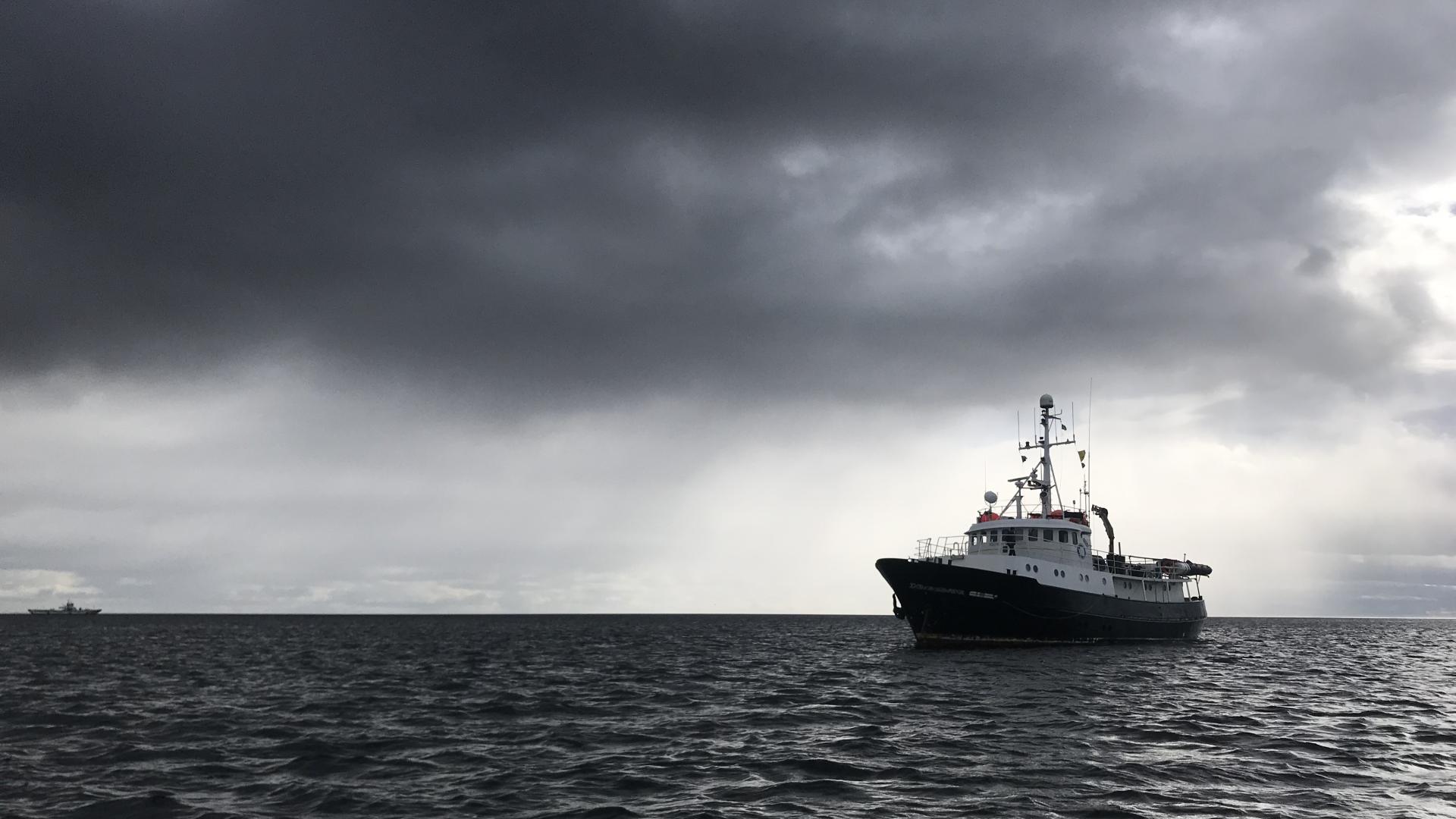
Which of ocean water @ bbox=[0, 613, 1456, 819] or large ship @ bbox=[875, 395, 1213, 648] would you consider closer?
ocean water @ bbox=[0, 613, 1456, 819]

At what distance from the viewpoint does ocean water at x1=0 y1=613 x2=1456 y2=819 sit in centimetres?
1416

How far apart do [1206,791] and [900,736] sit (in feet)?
23.2

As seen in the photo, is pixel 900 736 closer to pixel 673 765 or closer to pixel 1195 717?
pixel 673 765

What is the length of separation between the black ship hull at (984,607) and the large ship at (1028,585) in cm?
5

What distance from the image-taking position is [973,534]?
176 ft

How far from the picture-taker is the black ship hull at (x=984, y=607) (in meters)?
48.2

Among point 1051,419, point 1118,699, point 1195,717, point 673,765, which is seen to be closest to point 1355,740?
point 1195,717

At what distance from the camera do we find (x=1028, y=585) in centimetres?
4831

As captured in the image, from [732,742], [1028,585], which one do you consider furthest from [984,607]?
[732,742]

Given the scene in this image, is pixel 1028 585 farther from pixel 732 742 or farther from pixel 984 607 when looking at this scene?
pixel 732 742

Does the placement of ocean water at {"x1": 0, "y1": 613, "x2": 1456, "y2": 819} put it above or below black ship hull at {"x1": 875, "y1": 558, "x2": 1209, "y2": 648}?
below

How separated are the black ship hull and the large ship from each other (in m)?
0.05

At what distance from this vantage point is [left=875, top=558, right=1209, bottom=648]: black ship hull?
4816 centimetres

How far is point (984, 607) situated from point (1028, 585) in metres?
2.76
